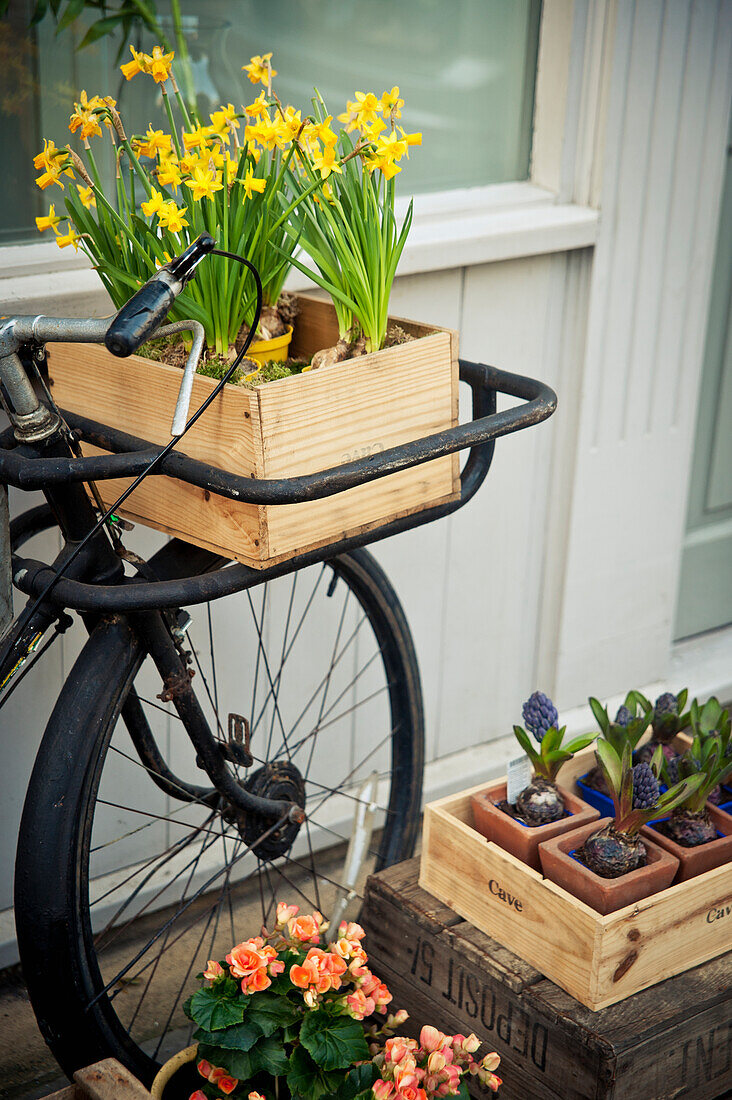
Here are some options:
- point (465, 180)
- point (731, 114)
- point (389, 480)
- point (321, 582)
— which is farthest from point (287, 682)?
point (731, 114)

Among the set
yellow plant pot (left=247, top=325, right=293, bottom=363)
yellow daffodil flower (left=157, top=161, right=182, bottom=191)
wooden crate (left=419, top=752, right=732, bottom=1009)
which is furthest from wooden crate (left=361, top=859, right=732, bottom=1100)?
yellow daffodil flower (left=157, top=161, right=182, bottom=191)

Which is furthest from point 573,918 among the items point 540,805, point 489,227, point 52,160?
point 489,227

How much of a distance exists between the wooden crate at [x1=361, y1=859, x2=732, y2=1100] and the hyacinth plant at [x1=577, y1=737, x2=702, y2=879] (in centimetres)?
10

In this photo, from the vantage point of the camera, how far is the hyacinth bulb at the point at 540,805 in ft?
5.23

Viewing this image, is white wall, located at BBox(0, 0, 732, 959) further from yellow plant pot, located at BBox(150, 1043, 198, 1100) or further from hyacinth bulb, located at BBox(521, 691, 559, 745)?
yellow plant pot, located at BBox(150, 1043, 198, 1100)

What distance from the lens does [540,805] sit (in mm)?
1596

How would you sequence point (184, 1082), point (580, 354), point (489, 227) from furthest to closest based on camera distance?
point (580, 354), point (489, 227), point (184, 1082)

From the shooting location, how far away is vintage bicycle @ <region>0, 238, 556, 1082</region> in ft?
4.06

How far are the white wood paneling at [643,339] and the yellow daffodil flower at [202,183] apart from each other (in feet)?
4.13

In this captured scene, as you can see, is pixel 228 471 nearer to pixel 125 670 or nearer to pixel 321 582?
pixel 125 670

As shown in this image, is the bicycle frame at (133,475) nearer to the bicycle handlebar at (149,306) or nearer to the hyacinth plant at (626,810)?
the bicycle handlebar at (149,306)

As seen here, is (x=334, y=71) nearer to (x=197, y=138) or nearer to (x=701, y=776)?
(x=197, y=138)

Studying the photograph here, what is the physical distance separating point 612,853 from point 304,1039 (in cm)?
45

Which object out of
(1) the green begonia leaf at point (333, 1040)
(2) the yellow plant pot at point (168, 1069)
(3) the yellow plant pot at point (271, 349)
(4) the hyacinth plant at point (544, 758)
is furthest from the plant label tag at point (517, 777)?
(3) the yellow plant pot at point (271, 349)
